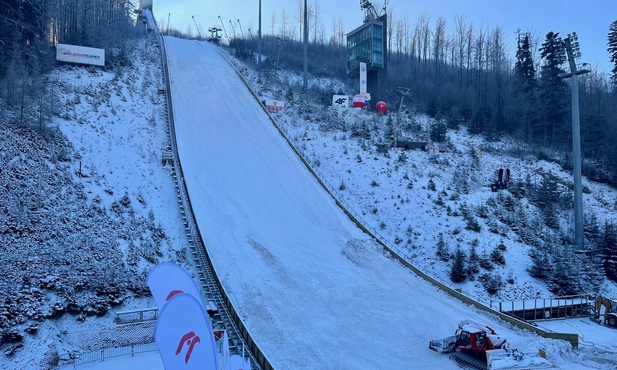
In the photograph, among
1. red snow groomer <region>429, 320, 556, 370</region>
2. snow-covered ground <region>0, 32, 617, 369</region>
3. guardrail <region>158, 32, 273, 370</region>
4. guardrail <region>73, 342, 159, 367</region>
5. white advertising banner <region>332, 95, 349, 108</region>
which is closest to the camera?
red snow groomer <region>429, 320, 556, 370</region>

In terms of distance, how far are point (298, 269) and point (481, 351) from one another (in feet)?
24.2

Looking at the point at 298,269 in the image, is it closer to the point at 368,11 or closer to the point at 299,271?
the point at 299,271

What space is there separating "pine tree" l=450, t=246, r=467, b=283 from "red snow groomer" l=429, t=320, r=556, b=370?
6.32 metres

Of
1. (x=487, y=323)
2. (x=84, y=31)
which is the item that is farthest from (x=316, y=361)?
(x=84, y=31)

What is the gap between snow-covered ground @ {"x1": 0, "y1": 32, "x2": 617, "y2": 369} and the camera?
13164mm

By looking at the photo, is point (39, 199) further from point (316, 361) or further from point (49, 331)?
point (316, 361)

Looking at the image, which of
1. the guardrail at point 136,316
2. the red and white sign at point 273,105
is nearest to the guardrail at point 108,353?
the guardrail at point 136,316

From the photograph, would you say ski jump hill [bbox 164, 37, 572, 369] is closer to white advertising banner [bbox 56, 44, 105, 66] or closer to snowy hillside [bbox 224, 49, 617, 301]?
snowy hillside [bbox 224, 49, 617, 301]

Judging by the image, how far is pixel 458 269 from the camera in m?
19.6

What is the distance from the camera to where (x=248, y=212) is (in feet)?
70.9

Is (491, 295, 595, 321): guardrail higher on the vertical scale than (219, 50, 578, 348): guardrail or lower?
lower

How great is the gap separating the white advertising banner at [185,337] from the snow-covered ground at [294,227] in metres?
7.67

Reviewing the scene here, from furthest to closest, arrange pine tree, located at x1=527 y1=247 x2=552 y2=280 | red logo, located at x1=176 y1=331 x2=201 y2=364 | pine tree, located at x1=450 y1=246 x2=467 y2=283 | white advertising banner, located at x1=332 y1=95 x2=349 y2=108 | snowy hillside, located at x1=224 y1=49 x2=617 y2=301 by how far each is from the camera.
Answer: white advertising banner, located at x1=332 y1=95 x2=349 y2=108 → snowy hillside, located at x1=224 y1=49 x2=617 y2=301 → pine tree, located at x1=527 y1=247 x2=552 y2=280 → pine tree, located at x1=450 y1=246 x2=467 y2=283 → red logo, located at x1=176 y1=331 x2=201 y2=364

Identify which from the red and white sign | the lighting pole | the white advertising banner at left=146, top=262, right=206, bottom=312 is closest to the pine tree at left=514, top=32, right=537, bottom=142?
the lighting pole
